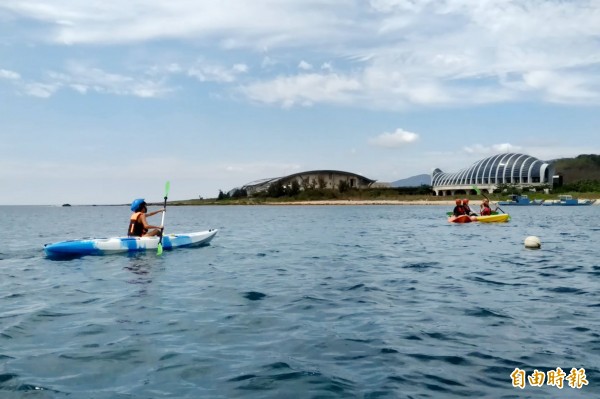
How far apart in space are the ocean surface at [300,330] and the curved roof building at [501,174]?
13242cm

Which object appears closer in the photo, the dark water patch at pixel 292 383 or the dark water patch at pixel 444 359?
the dark water patch at pixel 292 383

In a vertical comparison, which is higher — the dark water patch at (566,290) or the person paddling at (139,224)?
the person paddling at (139,224)

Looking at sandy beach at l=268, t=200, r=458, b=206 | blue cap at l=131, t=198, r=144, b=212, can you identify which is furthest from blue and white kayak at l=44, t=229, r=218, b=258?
sandy beach at l=268, t=200, r=458, b=206

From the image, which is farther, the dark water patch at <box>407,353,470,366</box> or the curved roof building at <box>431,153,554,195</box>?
the curved roof building at <box>431,153,554,195</box>

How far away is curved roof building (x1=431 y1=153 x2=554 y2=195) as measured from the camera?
141 metres

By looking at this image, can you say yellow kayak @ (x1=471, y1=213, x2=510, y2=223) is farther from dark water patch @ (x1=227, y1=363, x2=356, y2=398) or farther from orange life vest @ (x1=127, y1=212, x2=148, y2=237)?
dark water patch @ (x1=227, y1=363, x2=356, y2=398)

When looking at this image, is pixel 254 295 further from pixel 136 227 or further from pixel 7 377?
pixel 136 227

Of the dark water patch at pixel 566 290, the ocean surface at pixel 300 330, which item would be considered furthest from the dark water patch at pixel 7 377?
the dark water patch at pixel 566 290

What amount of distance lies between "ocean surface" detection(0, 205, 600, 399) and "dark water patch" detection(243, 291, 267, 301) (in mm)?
68

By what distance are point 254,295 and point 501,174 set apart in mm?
142890

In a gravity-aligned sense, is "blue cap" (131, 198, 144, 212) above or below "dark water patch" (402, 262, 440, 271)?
above

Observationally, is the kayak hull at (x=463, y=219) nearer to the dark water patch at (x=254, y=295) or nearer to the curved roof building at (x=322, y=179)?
the dark water patch at (x=254, y=295)

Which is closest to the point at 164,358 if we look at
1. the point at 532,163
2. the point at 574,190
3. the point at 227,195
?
the point at 574,190

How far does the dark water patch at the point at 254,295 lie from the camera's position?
12562mm
